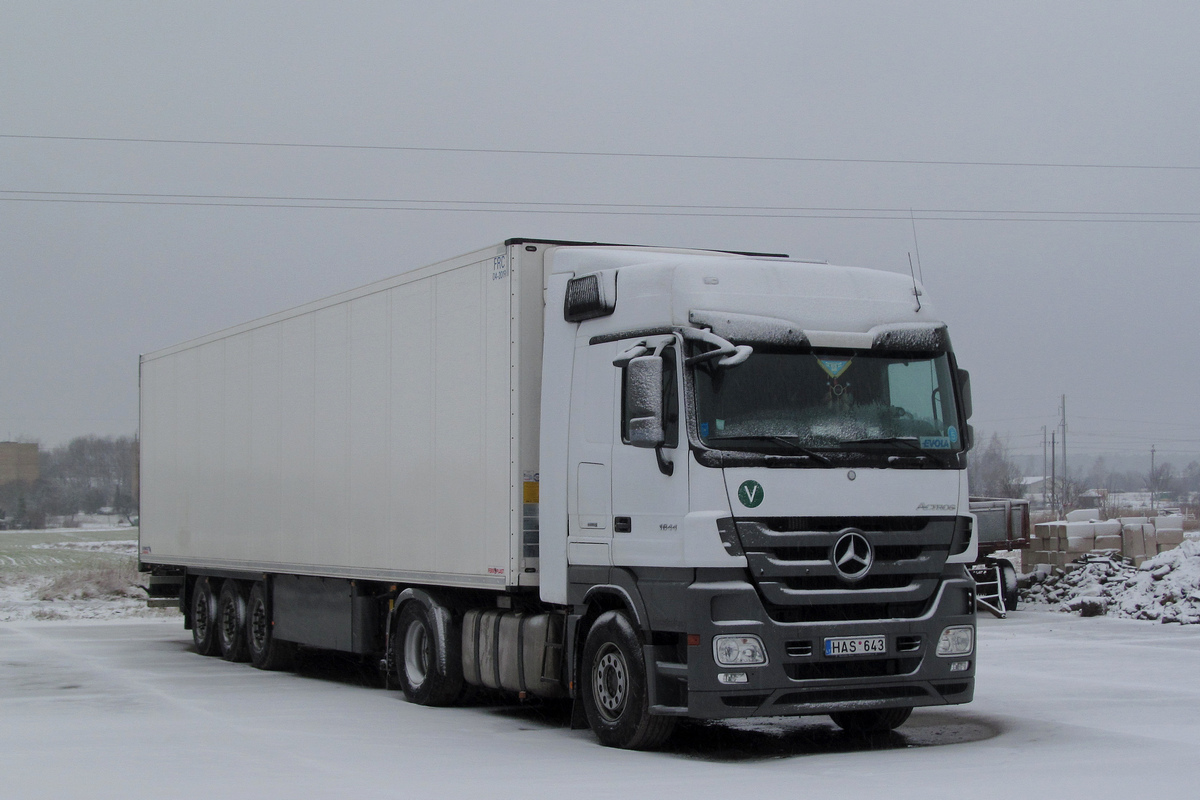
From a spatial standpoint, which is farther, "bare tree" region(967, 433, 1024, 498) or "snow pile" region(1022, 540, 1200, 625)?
"bare tree" region(967, 433, 1024, 498)

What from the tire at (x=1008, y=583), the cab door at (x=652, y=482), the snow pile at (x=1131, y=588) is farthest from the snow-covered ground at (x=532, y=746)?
the tire at (x=1008, y=583)

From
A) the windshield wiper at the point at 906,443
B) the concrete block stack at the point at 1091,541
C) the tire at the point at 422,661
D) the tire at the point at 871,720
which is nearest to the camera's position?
the windshield wiper at the point at 906,443

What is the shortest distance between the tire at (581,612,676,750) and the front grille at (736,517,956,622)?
3.57 feet

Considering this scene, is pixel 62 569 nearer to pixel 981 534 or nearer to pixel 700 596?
pixel 981 534

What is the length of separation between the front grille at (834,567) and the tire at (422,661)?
4.09 metres

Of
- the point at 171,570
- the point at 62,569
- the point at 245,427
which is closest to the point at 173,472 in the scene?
the point at 171,570

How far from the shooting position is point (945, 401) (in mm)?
10219

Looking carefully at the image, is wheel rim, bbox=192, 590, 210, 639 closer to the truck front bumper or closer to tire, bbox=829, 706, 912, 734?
tire, bbox=829, 706, 912, 734

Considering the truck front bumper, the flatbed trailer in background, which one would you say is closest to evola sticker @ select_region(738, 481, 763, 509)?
the truck front bumper

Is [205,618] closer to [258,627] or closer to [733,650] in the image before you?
[258,627]

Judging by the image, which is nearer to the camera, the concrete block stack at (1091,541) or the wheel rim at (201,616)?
the wheel rim at (201,616)

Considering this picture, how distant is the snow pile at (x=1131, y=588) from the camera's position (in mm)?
23500

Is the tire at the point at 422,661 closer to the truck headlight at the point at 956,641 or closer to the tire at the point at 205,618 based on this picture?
the truck headlight at the point at 956,641

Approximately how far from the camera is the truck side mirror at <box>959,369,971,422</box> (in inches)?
408
